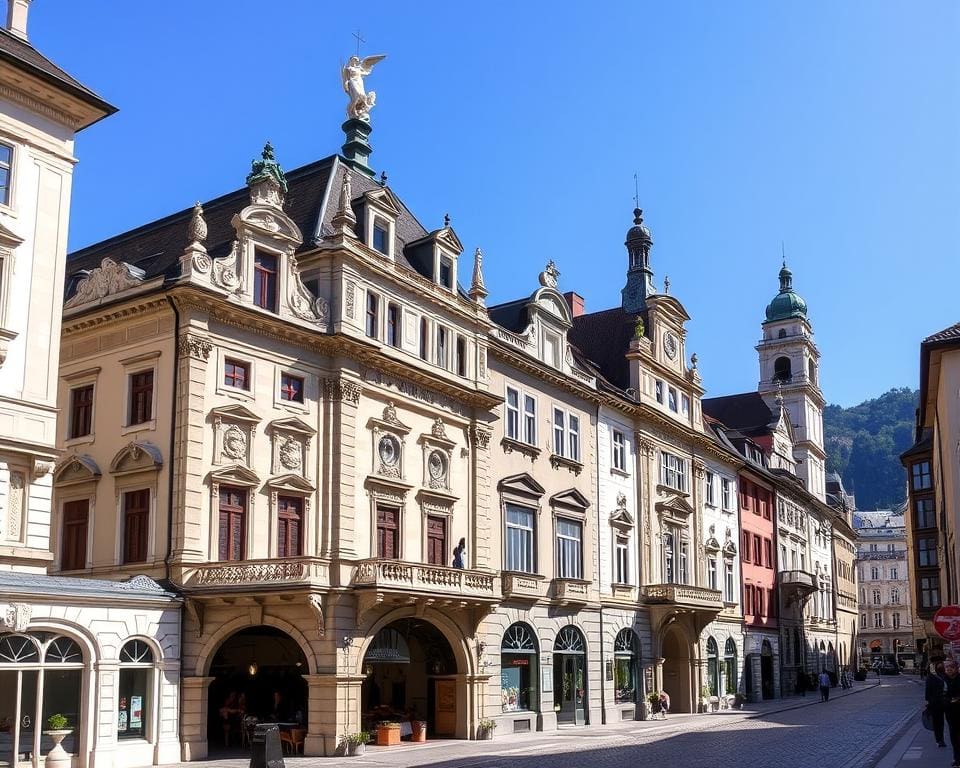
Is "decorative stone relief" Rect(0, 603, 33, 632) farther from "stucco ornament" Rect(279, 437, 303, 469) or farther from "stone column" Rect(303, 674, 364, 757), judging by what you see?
"stucco ornament" Rect(279, 437, 303, 469)

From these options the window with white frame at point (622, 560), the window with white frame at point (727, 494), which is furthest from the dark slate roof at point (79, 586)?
the window with white frame at point (727, 494)

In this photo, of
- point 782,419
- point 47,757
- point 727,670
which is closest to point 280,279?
point 47,757

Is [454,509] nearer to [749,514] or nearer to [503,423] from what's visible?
[503,423]

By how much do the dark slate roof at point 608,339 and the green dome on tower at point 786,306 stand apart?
4890cm

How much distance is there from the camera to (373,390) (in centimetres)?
3719

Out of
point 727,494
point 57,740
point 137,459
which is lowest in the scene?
point 57,740

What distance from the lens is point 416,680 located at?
39.8 m

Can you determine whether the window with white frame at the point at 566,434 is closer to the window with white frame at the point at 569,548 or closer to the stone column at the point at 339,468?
the window with white frame at the point at 569,548

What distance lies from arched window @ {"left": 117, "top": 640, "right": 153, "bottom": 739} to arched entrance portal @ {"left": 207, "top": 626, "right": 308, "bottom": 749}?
16.9 feet

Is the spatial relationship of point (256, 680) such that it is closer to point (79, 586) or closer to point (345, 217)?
point (79, 586)

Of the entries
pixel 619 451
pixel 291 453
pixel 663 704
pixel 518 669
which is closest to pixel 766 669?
pixel 663 704

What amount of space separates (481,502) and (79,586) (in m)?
16.7

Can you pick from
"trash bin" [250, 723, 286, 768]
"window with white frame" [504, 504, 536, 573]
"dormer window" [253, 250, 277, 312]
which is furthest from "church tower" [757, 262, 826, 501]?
"trash bin" [250, 723, 286, 768]

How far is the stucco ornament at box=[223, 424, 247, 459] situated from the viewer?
106 ft
